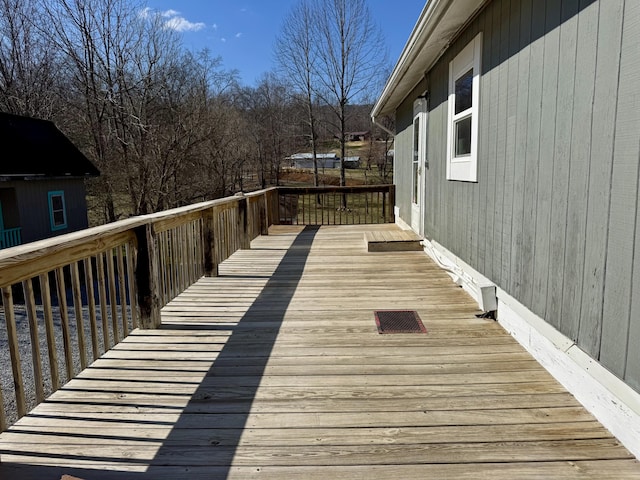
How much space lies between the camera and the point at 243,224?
6.41m

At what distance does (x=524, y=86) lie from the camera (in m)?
2.72

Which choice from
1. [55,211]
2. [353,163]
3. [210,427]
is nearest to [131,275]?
[210,427]

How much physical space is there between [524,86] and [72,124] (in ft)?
60.7

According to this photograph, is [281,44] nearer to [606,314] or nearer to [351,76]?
[351,76]

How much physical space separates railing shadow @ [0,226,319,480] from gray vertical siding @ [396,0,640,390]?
159 centimetres

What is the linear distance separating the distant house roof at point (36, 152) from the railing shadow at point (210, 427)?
467 inches

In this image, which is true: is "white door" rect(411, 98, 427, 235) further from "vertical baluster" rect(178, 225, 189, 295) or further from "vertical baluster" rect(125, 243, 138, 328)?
"vertical baluster" rect(125, 243, 138, 328)

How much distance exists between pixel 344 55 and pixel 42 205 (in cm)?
1268

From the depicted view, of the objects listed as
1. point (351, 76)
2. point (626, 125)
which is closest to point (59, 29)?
point (351, 76)

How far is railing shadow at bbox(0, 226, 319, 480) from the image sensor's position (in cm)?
160

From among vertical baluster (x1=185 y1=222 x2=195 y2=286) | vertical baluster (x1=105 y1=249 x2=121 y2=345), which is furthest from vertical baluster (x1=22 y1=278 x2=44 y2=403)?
vertical baluster (x1=185 y1=222 x2=195 y2=286)

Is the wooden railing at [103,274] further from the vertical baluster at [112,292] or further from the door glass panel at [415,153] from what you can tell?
the door glass panel at [415,153]

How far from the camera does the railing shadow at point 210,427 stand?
1.60 meters

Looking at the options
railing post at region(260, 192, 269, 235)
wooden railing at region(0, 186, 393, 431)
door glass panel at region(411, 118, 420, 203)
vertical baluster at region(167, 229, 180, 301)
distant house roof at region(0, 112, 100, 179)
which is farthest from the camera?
distant house roof at region(0, 112, 100, 179)
